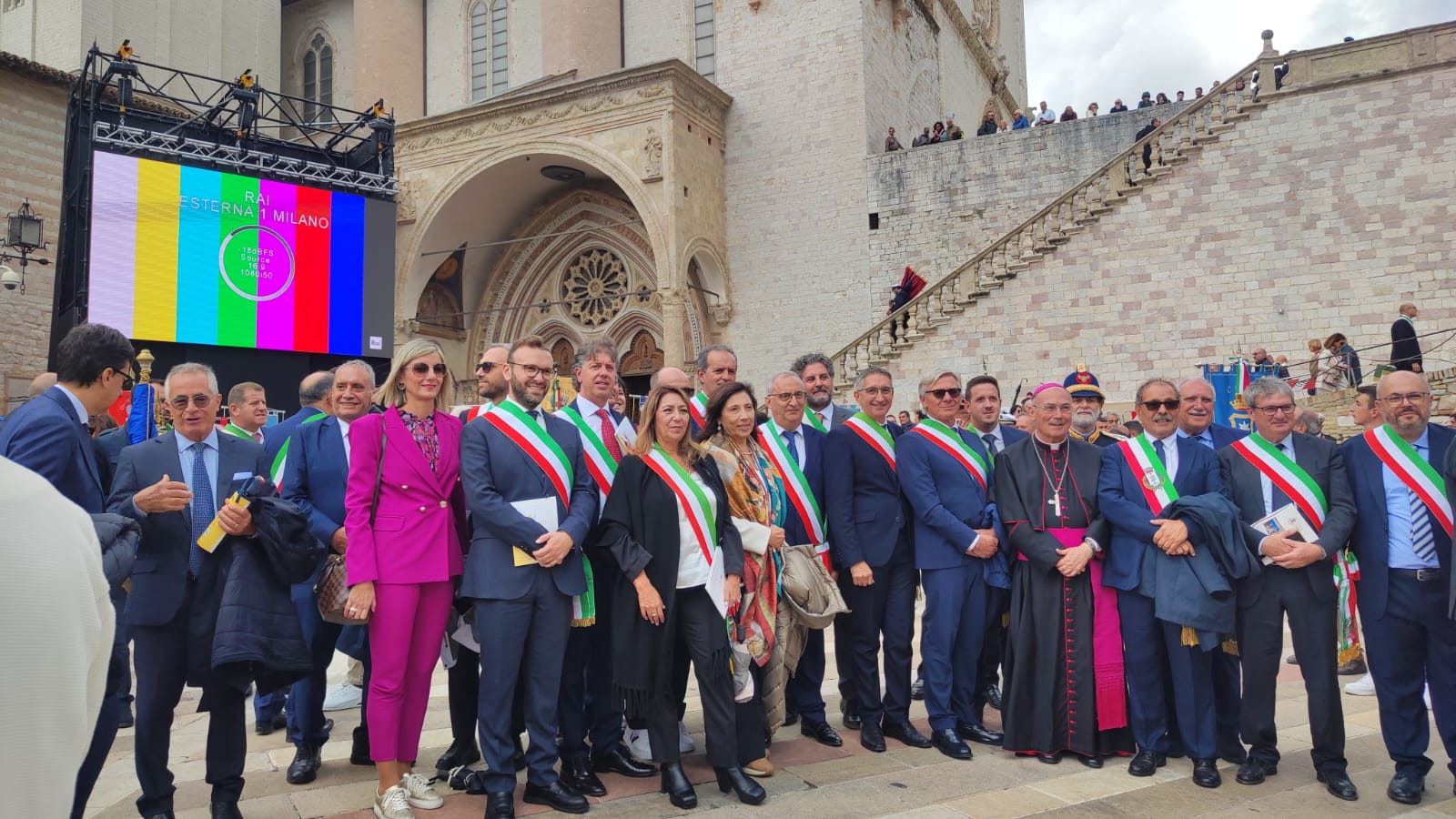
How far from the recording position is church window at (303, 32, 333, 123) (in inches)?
938

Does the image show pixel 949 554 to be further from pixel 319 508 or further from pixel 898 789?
pixel 319 508

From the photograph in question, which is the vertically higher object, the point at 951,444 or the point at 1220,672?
the point at 951,444

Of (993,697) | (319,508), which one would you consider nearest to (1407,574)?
(993,697)

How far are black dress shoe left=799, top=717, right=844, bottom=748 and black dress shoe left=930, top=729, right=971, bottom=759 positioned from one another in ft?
1.50

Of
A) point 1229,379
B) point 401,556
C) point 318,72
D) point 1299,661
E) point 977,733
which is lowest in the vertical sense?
point 977,733

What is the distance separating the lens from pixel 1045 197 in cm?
1605

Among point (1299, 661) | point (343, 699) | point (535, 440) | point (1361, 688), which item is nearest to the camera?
point (535, 440)

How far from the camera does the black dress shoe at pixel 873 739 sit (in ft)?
15.0

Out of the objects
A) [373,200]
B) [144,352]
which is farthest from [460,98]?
[144,352]

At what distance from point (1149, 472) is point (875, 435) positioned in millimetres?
1304

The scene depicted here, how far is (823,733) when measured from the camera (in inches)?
185

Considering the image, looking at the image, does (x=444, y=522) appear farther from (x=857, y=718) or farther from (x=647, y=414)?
(x=857, y=718)

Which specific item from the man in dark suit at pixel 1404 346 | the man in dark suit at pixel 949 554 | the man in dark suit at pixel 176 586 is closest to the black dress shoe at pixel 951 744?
the man in dark suit at pixel 949 554

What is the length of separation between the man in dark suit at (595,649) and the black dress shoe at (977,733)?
161 cm
